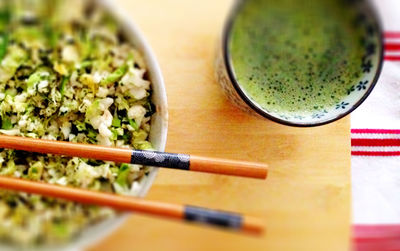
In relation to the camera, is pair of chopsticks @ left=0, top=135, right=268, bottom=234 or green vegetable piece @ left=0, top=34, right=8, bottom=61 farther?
green vegetable piece @ left=0, top=34, right=8, bottom=61

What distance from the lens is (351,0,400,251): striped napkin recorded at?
3.86ft

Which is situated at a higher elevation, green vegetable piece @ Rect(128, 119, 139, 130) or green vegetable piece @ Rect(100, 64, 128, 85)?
green vegetable piece @ Rect(100, 64, 128, 85)

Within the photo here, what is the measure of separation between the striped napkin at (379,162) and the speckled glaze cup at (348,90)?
0.53ft

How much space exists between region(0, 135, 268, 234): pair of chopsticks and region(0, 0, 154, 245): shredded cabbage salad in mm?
36

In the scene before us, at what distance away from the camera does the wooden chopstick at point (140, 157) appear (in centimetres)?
101

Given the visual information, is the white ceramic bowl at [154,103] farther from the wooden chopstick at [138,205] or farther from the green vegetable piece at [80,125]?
the green vegetable piece at [80,125]

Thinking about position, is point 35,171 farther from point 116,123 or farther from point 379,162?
point 379,162

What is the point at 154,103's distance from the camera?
1069 mm

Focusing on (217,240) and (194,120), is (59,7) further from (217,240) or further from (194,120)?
(217,240)

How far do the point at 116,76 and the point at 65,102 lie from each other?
0.12 m

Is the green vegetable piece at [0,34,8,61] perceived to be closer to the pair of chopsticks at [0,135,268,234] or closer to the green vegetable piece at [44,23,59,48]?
the green vegetable piece at [44,23,59,48]

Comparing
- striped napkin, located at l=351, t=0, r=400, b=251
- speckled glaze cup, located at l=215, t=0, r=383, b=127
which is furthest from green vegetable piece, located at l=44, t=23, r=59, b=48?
striped napkin, located at l=351, t=0, r=400, b=251

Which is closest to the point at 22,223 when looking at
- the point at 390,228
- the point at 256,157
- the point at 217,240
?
the point at 217,240

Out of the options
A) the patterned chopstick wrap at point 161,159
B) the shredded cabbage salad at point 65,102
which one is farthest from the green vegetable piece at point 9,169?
the patterned chopstick wrap at point 161,159
